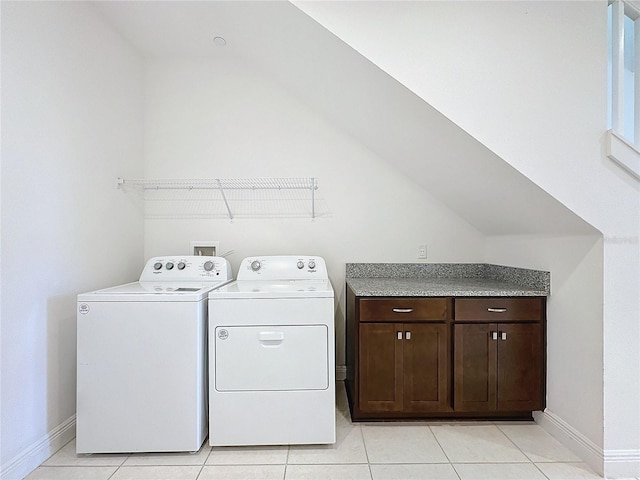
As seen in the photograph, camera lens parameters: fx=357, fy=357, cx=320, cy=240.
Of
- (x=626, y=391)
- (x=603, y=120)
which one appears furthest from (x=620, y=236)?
(x=626, y=391)

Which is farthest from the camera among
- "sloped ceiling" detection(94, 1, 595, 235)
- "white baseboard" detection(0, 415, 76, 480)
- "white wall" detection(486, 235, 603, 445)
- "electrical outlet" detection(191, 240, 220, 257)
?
"electrical outlet" detection(191, 240, 220, 257)

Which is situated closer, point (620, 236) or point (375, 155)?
point (620, 236)

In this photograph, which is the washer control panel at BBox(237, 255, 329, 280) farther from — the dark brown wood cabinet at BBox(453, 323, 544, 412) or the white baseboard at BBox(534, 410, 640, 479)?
the white baseboard at BBox(534, 410, 640, 479)

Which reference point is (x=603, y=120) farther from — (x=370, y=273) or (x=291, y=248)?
(x=291, y=248)

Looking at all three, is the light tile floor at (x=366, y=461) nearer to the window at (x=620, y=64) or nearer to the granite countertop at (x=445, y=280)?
the granite countertop at (x=445, y=280)

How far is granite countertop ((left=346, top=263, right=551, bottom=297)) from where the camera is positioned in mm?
2119

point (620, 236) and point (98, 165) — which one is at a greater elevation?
point (98, 165)

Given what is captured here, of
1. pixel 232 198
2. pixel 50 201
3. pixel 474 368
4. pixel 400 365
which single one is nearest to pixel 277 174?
pixel 232 198

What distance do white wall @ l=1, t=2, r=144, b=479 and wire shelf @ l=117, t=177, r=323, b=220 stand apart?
378 mm

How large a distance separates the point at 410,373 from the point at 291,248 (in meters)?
1.25

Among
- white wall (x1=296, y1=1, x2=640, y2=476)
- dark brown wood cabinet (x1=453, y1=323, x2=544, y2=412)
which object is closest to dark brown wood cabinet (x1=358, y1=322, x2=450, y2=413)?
dark brown wood cabinet (x1=453, y1=323, x2=544, y2=412)

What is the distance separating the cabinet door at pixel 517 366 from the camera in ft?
6.97

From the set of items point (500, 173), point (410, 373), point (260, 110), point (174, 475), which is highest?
point (260, 110)

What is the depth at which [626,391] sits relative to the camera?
1.71m
